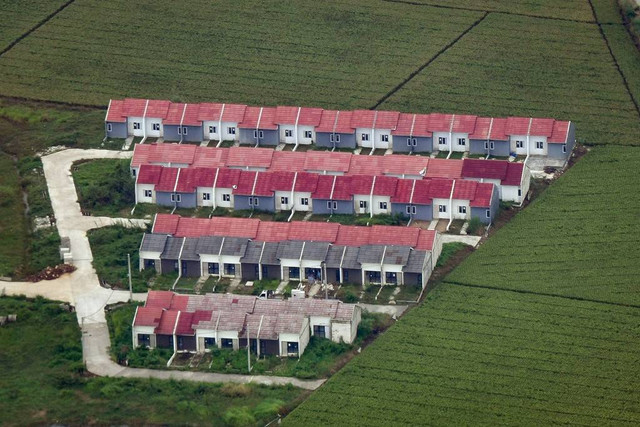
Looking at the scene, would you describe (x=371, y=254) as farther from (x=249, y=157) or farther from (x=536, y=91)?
(x=536, y=91)

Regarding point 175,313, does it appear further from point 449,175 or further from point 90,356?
point 449,175

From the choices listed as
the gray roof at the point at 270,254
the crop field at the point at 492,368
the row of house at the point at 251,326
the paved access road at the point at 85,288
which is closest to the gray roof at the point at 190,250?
the gray roof at the point at 270,254

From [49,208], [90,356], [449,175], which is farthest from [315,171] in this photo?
[90,356]

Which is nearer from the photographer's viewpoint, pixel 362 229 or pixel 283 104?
pixel 362 229

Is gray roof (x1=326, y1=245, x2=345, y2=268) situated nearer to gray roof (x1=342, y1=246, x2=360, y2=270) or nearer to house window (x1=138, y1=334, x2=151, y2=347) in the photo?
gray roof (x1=342, y1=246, x2=360, y2=270)

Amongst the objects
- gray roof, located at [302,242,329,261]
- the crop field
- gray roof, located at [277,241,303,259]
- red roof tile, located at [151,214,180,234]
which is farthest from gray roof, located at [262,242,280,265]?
the crop field
